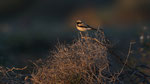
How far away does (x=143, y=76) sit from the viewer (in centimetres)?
514

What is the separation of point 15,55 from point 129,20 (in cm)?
685

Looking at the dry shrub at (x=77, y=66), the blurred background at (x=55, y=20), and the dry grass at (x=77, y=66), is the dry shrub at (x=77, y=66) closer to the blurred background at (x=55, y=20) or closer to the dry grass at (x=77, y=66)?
the dry grass at (x=77, y=66)

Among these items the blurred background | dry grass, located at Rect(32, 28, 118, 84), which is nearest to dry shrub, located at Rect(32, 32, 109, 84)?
dry grass, located at Rect(32, 28, 118, 84)

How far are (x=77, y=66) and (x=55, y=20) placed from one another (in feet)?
45.2

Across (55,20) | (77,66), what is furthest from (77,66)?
(55,20)

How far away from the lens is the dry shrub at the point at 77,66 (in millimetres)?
4211

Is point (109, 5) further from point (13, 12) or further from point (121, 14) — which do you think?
point (13, 12)

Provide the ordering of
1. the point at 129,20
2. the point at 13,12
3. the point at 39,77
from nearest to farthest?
the point at 39,77, the point at 129,20, the point at 13,12

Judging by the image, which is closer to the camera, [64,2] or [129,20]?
[129,20]

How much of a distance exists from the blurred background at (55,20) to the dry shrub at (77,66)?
5.57m

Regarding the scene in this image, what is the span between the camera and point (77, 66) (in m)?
4.22

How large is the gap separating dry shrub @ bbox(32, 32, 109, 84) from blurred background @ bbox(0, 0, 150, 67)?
18.3 ft

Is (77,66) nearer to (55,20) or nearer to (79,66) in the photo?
(79,66)

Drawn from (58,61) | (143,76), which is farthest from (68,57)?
(143,76)
